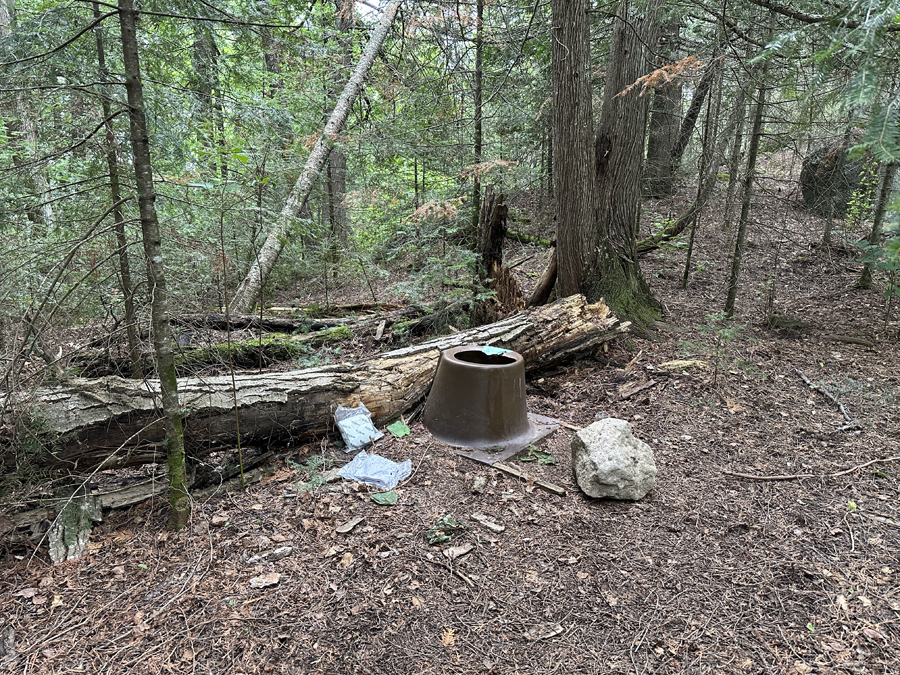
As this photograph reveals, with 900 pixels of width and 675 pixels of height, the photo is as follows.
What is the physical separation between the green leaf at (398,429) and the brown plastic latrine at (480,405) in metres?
0.22

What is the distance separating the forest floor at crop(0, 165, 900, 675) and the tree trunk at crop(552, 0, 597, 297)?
2.46 m

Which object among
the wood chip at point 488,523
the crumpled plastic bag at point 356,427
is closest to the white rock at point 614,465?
the wood chip at point 488,523

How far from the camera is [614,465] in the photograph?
3109mm

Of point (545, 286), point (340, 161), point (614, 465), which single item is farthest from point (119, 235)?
point (340, 161)

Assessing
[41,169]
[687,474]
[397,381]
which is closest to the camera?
[41,169]

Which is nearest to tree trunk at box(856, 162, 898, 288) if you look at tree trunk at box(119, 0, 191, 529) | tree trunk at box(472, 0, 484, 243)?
tree trunk at box(472, 0, 484, 243)

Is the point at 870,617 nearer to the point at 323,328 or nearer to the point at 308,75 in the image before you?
the point at 323,328

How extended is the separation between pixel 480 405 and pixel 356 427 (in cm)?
99

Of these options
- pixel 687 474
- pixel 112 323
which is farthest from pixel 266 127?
pixel 687 474

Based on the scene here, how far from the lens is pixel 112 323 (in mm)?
3840

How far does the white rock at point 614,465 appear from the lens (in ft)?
10.2

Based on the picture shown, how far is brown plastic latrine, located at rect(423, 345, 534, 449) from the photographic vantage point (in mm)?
3816

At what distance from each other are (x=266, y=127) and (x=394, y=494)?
11.9 feet

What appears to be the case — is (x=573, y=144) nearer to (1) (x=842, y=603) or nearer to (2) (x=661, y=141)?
(1) (x=842, y=603)
